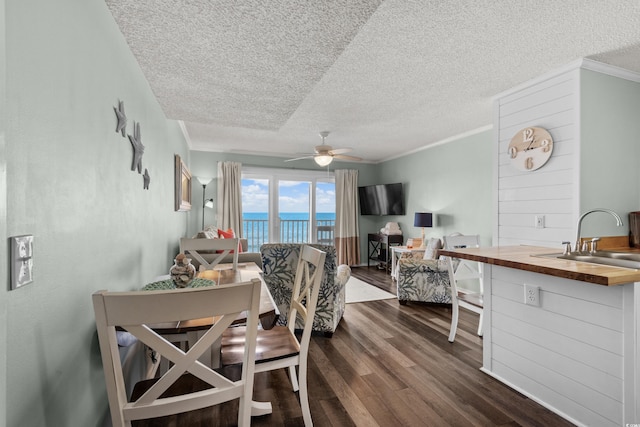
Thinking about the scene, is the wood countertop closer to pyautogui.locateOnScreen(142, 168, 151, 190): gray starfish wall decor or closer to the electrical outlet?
the electrical outlet

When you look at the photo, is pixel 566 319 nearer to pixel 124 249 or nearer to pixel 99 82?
pixel 124 249

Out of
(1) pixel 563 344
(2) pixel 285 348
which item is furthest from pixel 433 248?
(2) pixel 285 348

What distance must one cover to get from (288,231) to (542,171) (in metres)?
4.90

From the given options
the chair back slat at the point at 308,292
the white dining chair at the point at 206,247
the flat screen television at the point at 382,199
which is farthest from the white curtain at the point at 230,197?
the chair back slat at the point at 308,292

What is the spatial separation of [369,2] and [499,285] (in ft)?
6.39

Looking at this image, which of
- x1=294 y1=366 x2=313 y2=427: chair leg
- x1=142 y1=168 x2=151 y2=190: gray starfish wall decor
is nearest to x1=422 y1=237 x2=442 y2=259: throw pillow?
x1=294 y1=366 x2=313 y2=427: chair leg

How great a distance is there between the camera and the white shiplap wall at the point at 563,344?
149cm

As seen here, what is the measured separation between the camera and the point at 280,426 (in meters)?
1.67

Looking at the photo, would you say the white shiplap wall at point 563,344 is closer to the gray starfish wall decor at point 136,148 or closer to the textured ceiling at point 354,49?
the textured ceiling at point 354,49

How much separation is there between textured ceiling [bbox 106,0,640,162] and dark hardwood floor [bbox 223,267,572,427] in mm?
1721

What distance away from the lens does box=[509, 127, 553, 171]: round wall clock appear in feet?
8.76

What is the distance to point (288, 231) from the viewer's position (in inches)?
Answer: 265

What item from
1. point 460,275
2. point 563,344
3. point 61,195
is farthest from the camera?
point 460,275

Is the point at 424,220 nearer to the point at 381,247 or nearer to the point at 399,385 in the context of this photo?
the point at 381,247
